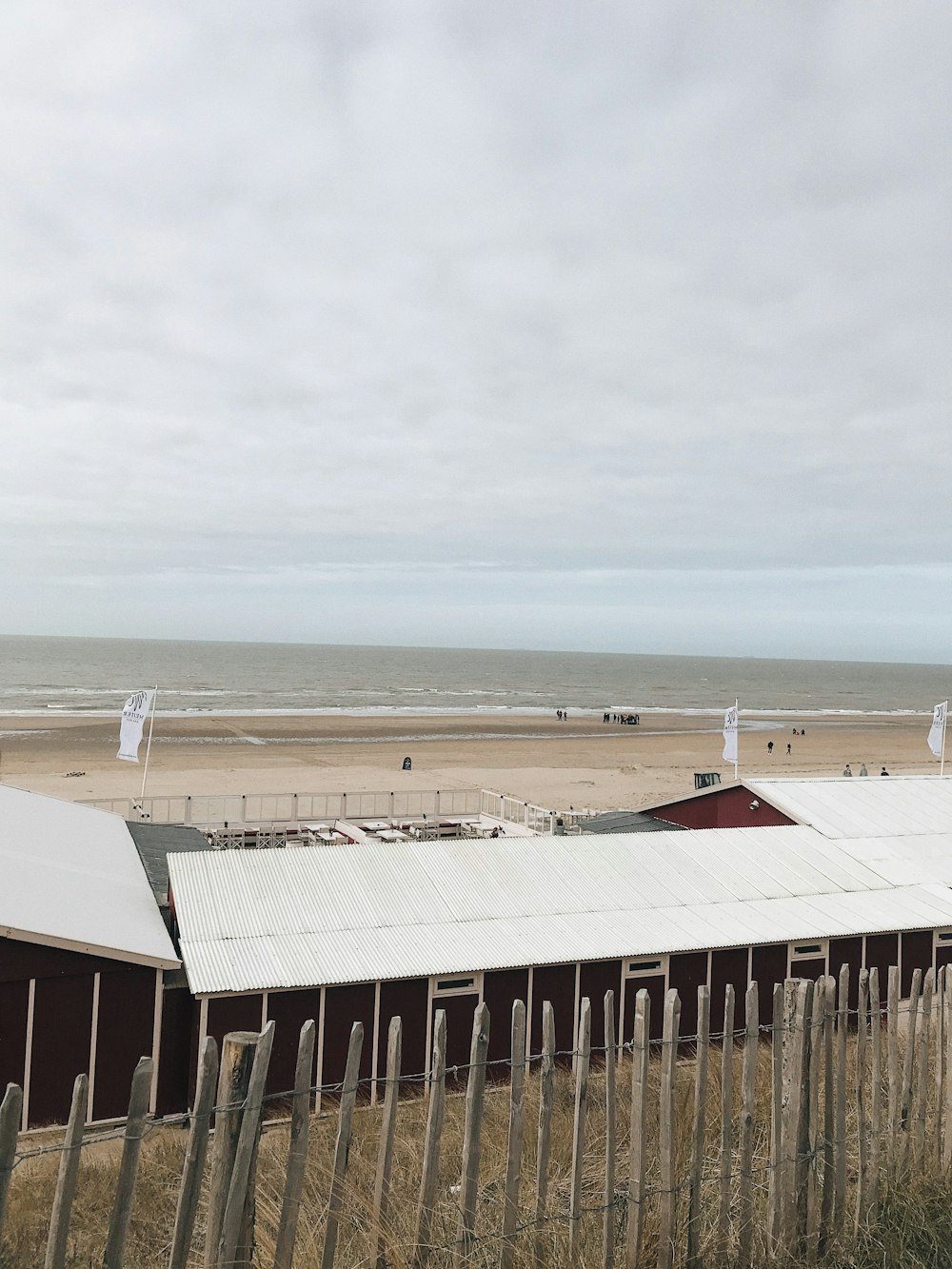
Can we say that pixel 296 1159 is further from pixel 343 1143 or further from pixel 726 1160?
pixel 726 1160

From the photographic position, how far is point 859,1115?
6219mm

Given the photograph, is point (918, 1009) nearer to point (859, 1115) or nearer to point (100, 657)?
point (859, 1115)

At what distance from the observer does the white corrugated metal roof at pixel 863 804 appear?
1870cm

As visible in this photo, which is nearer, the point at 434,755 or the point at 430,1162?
the point at 430,1162

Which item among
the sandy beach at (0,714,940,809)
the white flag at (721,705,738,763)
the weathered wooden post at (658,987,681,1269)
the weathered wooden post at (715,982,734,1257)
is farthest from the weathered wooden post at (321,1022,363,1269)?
the sandy beach at (0,714,940,809)

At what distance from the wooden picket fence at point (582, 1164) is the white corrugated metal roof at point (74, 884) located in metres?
4.72

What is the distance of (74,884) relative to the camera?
1330 centimetres

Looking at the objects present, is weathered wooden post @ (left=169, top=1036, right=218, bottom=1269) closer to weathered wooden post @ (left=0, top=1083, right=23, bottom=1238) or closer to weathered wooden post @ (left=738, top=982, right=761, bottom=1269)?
weathered wooden post @ (left=0, top=1083, right=23, bottom=1238)

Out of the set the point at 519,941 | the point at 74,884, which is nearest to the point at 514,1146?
the point at 519,941

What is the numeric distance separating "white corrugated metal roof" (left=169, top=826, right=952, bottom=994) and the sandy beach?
22240 mm

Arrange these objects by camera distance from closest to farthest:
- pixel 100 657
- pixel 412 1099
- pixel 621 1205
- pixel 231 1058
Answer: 1. pixel 231 1058
2. pixel 621 1205
3. pixel 412 1099
4. pixel 100 657

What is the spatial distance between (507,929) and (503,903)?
78 cm

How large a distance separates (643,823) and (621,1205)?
665 inches

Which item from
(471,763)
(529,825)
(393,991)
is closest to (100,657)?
(471,763)
